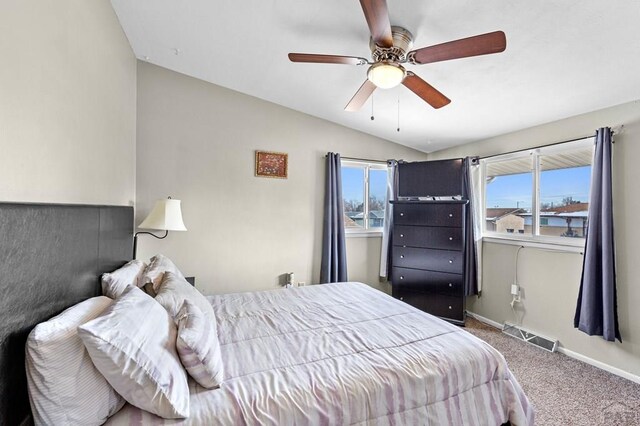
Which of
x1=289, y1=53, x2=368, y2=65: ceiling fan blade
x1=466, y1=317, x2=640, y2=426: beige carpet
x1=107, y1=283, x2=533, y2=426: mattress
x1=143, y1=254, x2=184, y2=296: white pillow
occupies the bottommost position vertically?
x1=466, y1=317, x2=640, y2=426: beige carpet

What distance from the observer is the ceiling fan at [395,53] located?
1365 millimetres

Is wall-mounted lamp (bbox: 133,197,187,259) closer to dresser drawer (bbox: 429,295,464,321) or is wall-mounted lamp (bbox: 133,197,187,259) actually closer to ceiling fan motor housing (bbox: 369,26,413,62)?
ceiling fan motor housing (bbox: 369,26,413,62)

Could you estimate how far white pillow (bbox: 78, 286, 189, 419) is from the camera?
35.6 inches

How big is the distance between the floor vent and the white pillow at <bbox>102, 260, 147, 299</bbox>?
11.8 feet

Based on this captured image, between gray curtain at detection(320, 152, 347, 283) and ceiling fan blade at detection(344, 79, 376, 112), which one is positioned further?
gray curtain at detection(320, 152, 347, 283)

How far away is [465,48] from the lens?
1.47m

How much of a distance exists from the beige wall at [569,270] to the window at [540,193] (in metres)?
0.15

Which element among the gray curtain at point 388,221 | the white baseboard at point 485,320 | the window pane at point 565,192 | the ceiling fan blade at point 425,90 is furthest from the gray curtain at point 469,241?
the ceiling fan blade at point 425,90

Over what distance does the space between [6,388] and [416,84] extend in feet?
7.63

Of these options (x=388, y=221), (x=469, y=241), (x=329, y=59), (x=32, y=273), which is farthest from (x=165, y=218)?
(x=469, y=241)

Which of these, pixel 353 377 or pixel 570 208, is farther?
pixel 570 208

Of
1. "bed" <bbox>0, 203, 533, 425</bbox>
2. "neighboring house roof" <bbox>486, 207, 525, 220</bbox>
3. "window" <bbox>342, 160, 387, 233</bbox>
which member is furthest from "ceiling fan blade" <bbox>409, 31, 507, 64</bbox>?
"neighboring house roof" <bbox>486, 207, 525, 220</bbox>

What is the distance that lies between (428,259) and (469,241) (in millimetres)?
533

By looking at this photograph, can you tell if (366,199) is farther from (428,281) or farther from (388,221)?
(428,281)
